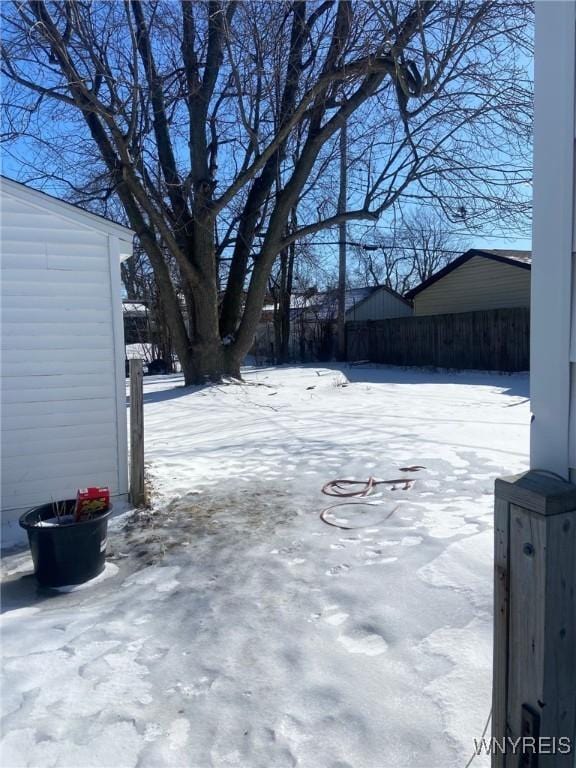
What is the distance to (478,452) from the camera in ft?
19.0

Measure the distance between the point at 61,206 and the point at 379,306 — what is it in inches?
1058

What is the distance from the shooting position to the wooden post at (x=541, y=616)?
130 cm

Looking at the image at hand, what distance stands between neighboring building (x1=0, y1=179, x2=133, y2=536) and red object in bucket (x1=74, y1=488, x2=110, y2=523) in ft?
3.61

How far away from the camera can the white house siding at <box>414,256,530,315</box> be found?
17797mm

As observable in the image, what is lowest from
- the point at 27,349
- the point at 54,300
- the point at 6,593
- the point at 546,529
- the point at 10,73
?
the point at 6,593

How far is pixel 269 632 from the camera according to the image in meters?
2.65

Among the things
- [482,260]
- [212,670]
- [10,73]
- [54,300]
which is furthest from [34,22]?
[482,260]

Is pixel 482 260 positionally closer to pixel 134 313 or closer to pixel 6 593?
pixel 134 313

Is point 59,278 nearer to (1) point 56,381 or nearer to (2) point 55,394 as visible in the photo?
(1) point 56,381

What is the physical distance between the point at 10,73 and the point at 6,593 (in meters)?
9.58

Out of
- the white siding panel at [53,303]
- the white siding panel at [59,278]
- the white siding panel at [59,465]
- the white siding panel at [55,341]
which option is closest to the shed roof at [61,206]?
the white siding panel at [59,278]

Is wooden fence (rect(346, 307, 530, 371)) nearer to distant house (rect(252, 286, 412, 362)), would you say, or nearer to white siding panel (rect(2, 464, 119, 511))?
distant house (rect(252, 286, 412, 362))

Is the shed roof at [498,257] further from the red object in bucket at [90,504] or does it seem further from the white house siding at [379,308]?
the red object in bucket at [90,504]

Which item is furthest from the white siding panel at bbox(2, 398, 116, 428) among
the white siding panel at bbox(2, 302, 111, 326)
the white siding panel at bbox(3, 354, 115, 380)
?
the white siding panel at bbox(2, 302, 111, 326)
